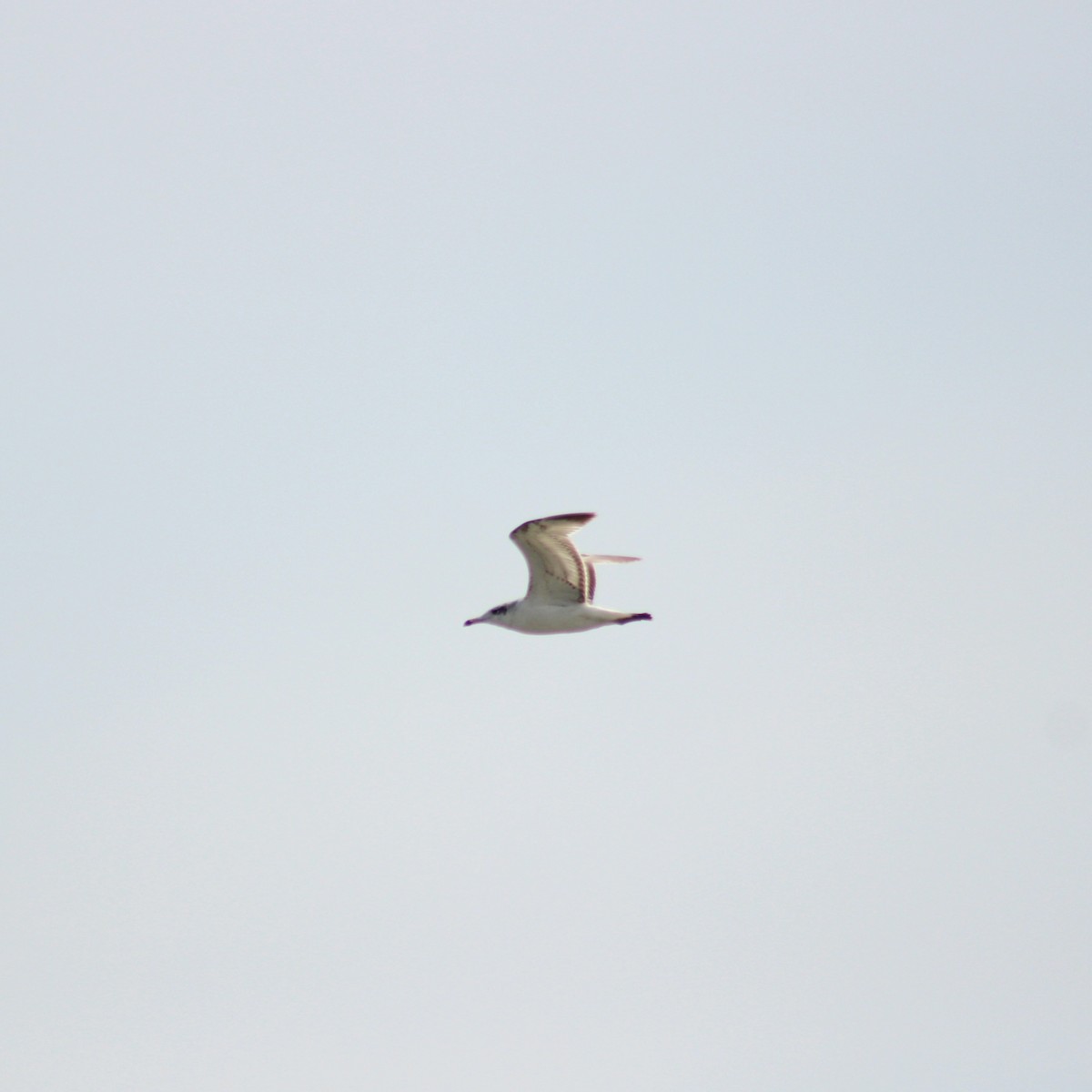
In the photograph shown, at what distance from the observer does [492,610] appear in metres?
39.6

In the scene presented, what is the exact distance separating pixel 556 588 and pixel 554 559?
3.24 ft

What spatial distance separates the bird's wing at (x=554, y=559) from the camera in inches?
1404

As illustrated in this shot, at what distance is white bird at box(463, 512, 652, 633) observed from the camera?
35906 mm

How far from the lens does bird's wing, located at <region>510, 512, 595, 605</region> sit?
3566 centimetres

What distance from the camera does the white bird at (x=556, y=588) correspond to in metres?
35.9

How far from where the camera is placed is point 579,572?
37.3 meters

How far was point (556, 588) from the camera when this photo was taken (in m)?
37.7

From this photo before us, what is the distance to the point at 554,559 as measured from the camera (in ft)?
121

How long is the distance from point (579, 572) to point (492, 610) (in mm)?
2957
